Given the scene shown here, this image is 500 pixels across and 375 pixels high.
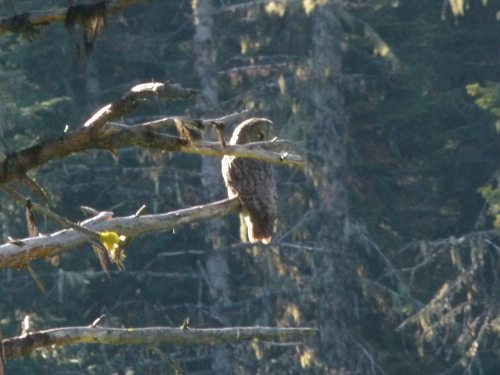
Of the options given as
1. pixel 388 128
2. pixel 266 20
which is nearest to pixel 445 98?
pixel 388 128

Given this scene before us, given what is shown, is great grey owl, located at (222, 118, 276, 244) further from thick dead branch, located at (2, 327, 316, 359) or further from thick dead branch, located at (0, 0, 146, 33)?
thick dead branch, located at (0, 0, 146, 33)

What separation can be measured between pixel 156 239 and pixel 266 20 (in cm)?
410

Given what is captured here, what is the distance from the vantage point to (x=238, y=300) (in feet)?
93.0

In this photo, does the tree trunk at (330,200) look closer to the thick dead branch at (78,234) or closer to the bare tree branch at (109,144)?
the thick dead branch at (78,234)

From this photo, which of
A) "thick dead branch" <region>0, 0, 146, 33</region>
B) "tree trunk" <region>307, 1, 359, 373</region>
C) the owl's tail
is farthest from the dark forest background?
"thick dead branch" <region>0, 0, 146, 33</region>

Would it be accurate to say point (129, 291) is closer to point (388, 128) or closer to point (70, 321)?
point (70, 321)

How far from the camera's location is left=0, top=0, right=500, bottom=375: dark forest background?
2700 centimetres

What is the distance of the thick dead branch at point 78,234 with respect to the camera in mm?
7309

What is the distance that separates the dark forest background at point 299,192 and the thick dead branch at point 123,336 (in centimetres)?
1731

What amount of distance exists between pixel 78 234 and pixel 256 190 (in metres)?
4.98

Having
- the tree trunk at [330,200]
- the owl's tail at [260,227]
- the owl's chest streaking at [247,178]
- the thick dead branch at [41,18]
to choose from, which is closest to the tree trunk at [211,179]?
the tree trunk at [330,200]

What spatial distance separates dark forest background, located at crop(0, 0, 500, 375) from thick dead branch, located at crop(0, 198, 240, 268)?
677 inches

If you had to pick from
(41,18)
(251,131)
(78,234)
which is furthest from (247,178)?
(41,18)

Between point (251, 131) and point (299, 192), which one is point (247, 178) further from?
point (299, 192)
